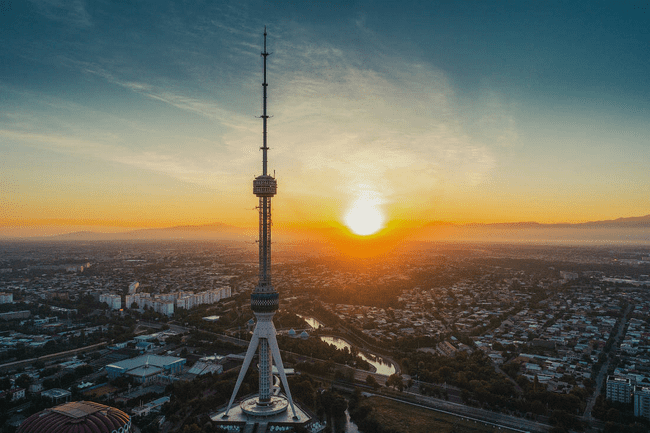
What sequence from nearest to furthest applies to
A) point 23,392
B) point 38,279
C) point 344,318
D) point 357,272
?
point 23,392
point 344,318
point 38,279
point 357,272

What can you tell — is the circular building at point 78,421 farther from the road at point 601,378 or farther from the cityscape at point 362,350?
the road at point 601,378

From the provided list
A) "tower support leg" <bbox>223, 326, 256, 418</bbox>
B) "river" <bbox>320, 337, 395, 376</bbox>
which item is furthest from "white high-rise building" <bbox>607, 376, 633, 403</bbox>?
"tower support leg" <bbox>223, 326, 256, 418</bbox>

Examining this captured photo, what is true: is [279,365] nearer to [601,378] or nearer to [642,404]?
[642,404]

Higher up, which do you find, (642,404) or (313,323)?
(642,404)

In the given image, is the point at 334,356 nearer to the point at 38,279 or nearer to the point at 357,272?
the point at 357,272

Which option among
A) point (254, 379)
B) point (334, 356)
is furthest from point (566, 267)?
point (254, 379)

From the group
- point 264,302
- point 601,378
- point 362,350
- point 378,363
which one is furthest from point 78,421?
point 601,378
